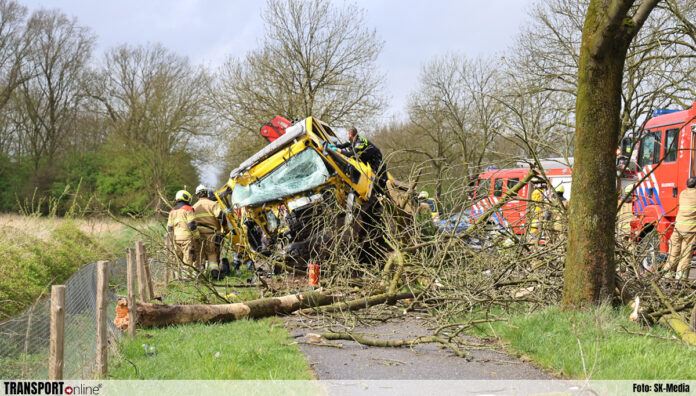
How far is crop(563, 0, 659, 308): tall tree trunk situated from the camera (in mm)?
5484

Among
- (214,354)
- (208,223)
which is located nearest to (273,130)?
(208,223)

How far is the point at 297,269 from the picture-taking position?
8312 mm

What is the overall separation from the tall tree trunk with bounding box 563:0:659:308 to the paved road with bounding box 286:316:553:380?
1239 millimetres

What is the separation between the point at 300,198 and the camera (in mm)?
8750

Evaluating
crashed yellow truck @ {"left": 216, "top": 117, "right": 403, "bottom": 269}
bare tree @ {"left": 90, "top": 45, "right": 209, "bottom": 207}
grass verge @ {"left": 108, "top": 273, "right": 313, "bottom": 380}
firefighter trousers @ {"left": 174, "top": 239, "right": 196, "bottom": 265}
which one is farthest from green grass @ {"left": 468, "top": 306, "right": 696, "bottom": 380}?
bare tree @ {"left": 90, "top": 45, "right": 209, "bottom": 207}

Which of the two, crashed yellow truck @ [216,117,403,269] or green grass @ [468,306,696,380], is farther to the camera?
crashed yellow truck @ [216,117,403,269]

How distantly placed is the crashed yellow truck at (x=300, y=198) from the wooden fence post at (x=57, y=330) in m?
4.48

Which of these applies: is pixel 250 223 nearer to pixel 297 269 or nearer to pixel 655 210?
pixel 297 269

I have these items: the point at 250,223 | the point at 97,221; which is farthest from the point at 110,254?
the point at 250,223

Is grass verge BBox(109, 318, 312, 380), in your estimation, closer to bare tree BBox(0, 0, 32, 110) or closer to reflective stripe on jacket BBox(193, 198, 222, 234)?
reflective stripe on jacket BBox(193, 198, 222, 234)

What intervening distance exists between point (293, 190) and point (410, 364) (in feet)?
14.9

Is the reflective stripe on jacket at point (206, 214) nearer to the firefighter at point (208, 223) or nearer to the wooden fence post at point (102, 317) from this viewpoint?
the firefighter at point (208, 223)

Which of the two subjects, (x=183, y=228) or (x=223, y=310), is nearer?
(x=223, y=310)

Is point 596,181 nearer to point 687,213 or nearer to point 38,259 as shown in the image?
point 687,213
